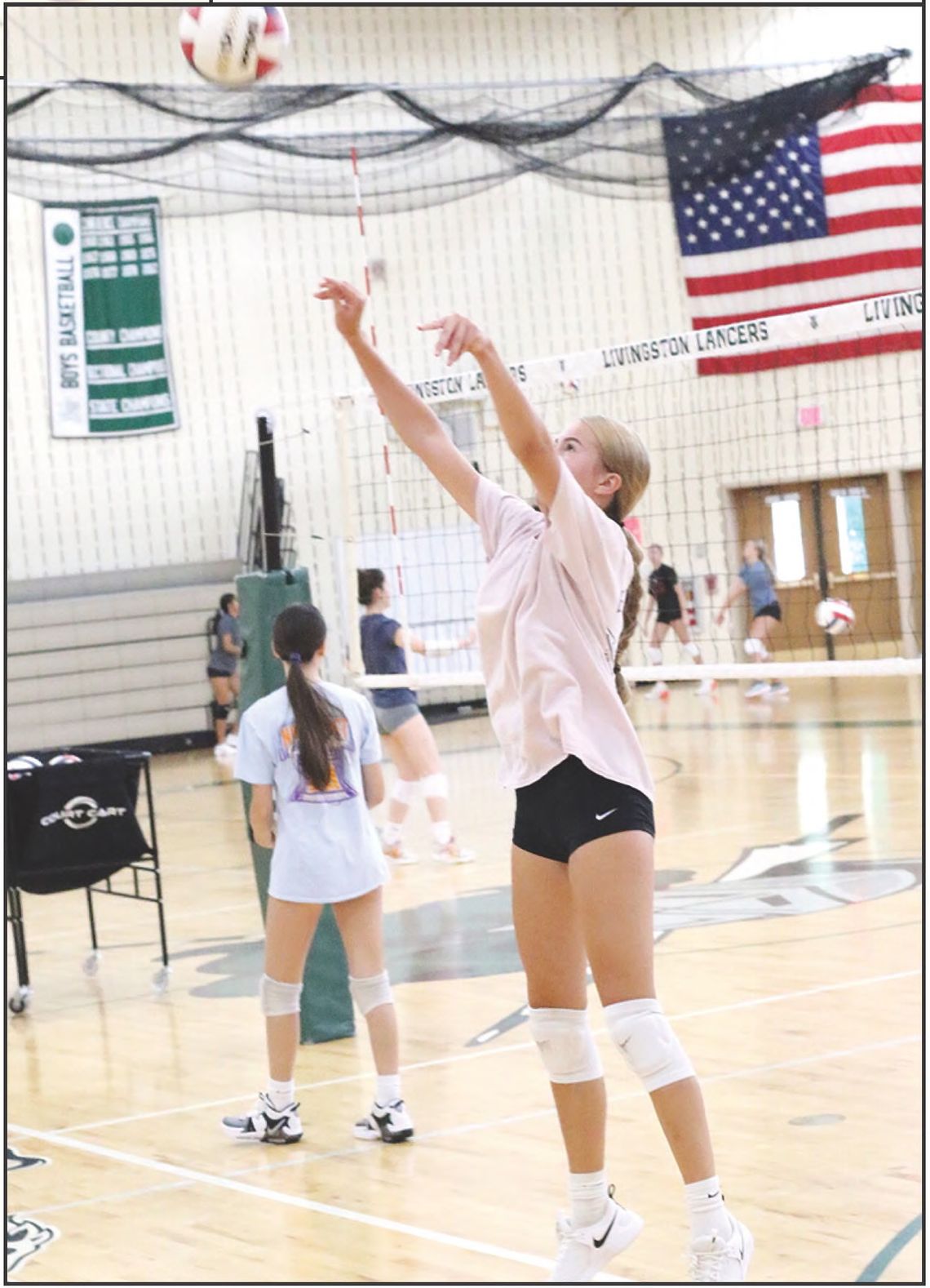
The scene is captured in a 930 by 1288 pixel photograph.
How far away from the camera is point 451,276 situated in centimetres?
1884

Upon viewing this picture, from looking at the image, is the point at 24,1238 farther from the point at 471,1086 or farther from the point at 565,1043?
the point at 565,1043

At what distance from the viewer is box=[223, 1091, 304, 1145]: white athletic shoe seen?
4.81 metres

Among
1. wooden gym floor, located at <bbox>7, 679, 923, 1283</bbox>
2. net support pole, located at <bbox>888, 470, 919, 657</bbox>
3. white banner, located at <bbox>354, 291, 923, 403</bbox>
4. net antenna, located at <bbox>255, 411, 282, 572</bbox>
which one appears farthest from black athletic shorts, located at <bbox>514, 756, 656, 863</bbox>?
net support pole, located at <bbox>888, 470, 919, 657</bbox>

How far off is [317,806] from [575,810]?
6.29ft

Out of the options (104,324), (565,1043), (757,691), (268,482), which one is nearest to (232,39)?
(268,482)

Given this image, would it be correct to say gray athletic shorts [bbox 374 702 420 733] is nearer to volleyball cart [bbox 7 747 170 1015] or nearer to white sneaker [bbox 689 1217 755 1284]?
volleyball cart [bbox 7 747 170 1015]

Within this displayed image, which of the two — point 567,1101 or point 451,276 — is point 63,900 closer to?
point 567,1101

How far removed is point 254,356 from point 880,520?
695cm

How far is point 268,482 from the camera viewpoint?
6328mm

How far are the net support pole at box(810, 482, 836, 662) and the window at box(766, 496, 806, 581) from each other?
0.64ft

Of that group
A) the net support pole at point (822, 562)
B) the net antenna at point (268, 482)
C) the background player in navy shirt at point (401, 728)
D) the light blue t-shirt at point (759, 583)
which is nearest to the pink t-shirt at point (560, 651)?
the net antenna at point (268, 482)

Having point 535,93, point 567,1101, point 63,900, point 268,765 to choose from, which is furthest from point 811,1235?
point 535,93

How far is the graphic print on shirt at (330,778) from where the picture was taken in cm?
495

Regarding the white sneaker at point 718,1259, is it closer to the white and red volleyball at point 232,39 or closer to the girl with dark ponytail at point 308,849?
the girl with dark ponytail at point 308,849
